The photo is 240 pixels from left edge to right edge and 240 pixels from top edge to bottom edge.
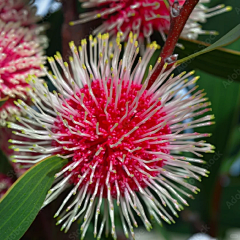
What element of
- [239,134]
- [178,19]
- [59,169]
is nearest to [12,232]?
[59,169]

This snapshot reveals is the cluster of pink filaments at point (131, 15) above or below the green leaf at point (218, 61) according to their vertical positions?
above

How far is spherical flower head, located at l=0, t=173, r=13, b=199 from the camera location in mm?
1045

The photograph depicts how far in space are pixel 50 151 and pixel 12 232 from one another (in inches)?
9.0

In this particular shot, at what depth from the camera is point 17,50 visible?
3.08 ft

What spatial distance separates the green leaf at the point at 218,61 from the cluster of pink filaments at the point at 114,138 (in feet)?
0.98

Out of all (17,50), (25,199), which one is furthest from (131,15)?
(25,199)

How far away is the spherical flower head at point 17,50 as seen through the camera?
91 centimetres

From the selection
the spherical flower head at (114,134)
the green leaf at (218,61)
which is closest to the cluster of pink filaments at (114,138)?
the spherical flower head at (114,134)

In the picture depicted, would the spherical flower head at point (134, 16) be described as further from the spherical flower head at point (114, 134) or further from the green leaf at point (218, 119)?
the green leaf at point (218, 119)

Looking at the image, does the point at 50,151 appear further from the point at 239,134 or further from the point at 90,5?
the point at 239,134

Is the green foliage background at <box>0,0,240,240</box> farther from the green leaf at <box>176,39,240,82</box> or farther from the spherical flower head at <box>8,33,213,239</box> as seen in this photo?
the spherical flower head at <box>8,33,213,239</box>

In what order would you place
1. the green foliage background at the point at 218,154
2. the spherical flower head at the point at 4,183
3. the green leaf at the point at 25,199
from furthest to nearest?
the green foliage background at the point at 218,154
the spherical flower head at the point at 4,183
the green leaf at the point at 25,199

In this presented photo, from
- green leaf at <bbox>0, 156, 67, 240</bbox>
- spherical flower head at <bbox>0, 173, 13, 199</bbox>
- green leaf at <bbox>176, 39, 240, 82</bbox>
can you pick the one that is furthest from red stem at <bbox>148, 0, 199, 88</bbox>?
spherical flower head at <bbox>0, 173, 13, 199</bbox>

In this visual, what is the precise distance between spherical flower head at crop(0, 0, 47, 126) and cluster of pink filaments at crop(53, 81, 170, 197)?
0.70 feet
